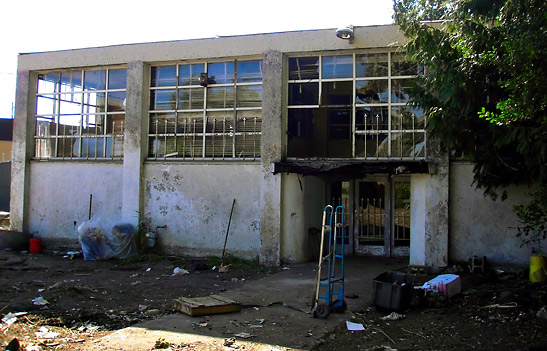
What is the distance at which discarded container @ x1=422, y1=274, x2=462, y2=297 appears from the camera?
8.70 metres

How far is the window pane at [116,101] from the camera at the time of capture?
14.9 metres

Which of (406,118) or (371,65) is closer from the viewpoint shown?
(406,118)

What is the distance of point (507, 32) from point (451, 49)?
1.48 meters

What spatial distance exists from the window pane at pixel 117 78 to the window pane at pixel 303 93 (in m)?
5.22

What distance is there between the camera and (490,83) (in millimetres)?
8516

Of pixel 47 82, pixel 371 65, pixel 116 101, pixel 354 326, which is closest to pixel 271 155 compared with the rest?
pixel 371 65

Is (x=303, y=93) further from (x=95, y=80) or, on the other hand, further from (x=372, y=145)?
(x=95, y=80)

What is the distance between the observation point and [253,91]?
13.4 m

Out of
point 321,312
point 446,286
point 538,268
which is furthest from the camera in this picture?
point 538,268

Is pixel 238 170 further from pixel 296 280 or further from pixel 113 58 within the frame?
pixel 113 58

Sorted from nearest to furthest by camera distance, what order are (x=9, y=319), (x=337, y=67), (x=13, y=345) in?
(x=13, y=345) < (x=9, y=319) < (x=337, y=67)

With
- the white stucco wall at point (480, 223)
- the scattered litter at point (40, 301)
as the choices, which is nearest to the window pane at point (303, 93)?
the white stucco wall at point (480, 223)

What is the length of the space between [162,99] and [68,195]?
4.20m

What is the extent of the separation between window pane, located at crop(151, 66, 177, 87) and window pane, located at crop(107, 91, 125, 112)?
116 cm
